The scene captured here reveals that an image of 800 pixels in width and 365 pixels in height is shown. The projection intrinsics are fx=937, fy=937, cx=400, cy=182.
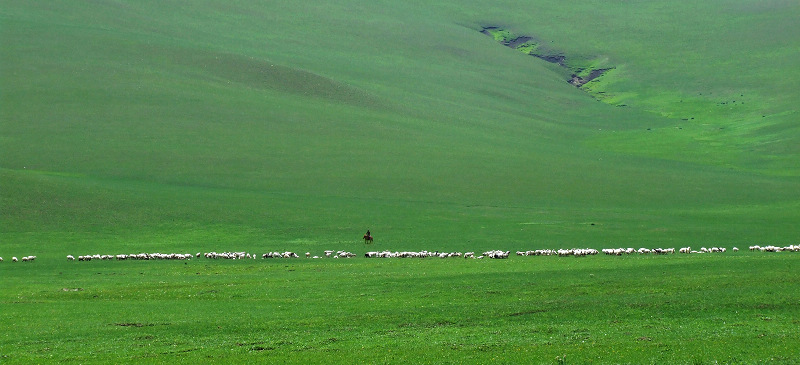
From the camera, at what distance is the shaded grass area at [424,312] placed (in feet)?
66.3

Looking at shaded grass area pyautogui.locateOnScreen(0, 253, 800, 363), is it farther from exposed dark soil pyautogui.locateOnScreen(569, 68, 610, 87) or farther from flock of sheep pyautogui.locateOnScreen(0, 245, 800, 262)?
exposed dark soil pyautogui.locateOnScreen(569, 68, 610, 87)

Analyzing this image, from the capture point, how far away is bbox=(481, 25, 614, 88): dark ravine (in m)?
139

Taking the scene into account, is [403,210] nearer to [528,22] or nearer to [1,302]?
[1,302]

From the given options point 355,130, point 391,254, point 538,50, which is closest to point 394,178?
point 355,130

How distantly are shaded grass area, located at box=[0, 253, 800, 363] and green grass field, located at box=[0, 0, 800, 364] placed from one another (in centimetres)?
13

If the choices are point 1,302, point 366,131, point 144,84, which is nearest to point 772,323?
point 1,302

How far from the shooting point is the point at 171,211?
2085 inches

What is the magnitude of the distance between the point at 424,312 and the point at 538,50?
127471mm

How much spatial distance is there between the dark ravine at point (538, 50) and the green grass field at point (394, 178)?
1.56 metres

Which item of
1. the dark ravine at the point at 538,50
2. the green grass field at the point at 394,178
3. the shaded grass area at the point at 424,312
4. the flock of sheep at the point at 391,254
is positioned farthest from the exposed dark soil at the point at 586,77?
the shaded grass area at the point at 424,312

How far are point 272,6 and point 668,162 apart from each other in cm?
6914

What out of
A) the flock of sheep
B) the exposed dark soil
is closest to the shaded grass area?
the flock of sheep

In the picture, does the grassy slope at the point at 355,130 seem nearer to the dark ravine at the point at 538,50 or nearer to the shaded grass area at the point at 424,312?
the dark ravine at the point at 538,50

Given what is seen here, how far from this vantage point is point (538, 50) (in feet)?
487
